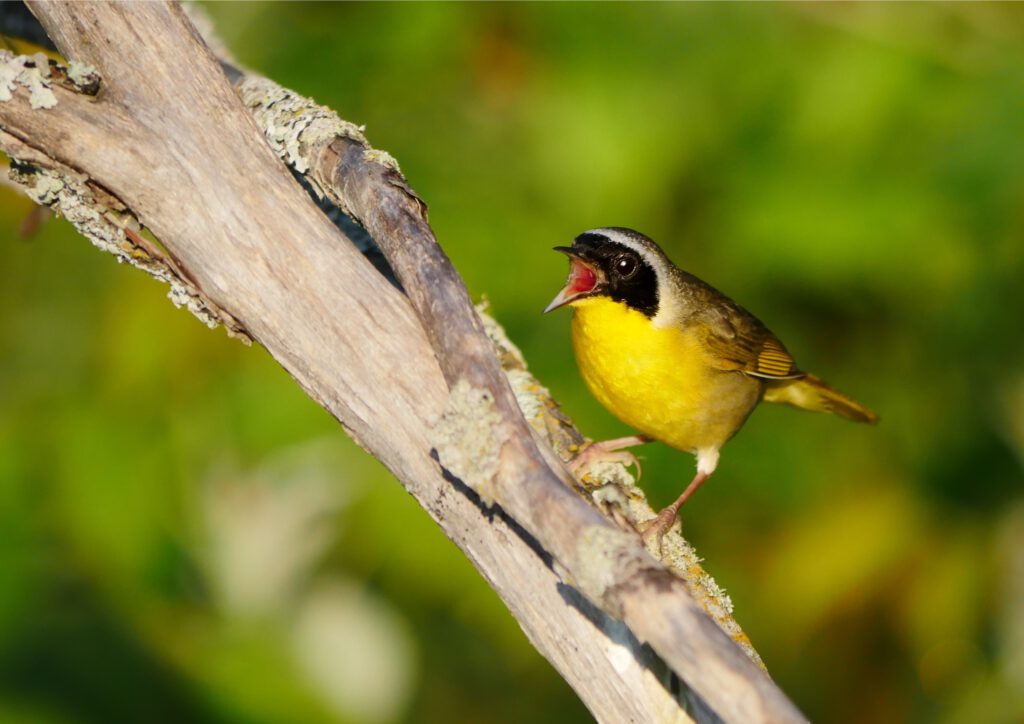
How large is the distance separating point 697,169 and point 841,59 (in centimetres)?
85

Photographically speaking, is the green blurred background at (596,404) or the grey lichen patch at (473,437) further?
the green blurred background at (596,404)

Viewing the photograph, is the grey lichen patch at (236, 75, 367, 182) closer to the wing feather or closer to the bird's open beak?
the bird's open beak

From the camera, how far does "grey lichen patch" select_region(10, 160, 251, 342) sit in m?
2.95

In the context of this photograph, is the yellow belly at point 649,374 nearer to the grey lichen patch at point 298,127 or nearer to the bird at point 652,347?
the bird at point 652,347

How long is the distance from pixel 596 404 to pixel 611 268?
82 cm

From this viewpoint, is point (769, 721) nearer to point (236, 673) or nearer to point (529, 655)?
point (236, 673)

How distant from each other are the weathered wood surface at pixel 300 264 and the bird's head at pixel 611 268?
1.41 metres

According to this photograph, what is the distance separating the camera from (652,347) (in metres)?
4.42

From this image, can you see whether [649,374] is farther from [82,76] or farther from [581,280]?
[82,76]

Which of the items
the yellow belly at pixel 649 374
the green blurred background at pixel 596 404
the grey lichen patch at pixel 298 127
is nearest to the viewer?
the grey lichen patch at pixel 298 127

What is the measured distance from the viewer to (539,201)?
17.7ft

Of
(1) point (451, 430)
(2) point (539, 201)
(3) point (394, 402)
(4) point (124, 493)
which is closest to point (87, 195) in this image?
(3) point (394, 402)

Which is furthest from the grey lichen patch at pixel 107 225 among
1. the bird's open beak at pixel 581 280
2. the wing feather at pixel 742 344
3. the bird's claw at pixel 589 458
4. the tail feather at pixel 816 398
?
the tail feather at pixel 816 398

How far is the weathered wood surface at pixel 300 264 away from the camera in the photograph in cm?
272
